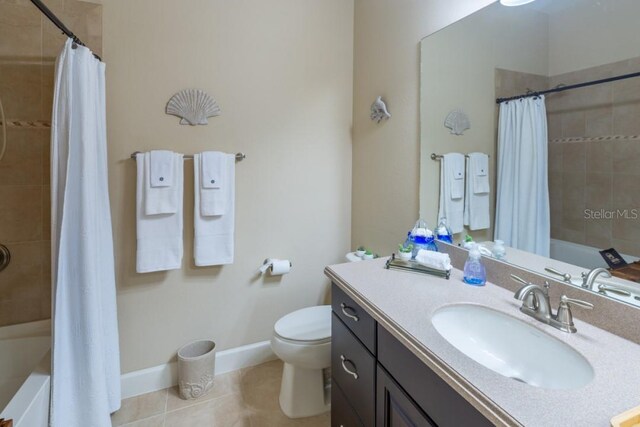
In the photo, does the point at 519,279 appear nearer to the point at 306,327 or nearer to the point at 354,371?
the point at 354,371

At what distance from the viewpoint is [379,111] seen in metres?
1.93

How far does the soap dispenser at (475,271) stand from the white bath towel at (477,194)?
0.20 meters

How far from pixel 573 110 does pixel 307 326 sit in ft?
4.95

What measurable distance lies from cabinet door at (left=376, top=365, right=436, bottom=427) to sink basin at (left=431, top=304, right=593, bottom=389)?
0.75ft

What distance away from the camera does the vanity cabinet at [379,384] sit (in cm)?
74

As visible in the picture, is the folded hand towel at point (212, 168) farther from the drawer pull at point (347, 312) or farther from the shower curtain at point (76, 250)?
the drawer pull at point (347, 312)

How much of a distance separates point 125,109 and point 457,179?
1.85m

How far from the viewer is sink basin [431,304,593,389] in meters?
0.79

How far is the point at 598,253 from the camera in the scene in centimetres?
96

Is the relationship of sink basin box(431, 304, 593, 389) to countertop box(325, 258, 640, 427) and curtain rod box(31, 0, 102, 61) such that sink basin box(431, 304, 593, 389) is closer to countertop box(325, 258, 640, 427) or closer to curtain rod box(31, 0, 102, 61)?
countertop box(325, 258, 640, 427)

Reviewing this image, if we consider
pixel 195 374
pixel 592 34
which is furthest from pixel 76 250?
pixel 592 34

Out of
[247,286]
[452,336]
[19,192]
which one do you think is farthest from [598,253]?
[19,192]

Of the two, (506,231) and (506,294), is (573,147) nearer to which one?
(506,231)

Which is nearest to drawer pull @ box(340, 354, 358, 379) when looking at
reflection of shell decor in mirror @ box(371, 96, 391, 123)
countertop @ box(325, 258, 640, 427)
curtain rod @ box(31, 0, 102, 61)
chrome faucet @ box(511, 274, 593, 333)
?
countertop @ box(325, 258, 640, 427)
